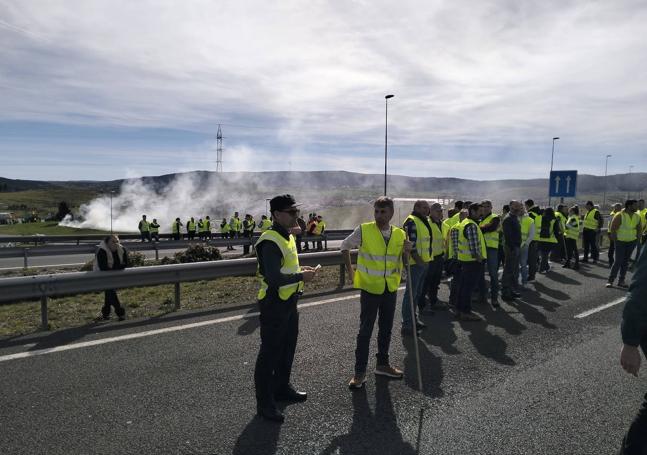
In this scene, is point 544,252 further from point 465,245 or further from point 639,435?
point 639,435

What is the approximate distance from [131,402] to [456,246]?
5274 mm

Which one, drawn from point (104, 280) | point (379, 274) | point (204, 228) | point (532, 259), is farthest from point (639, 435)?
point (204, 228)

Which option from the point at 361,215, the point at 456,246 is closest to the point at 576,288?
the point at 456,246

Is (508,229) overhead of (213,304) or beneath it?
overhead

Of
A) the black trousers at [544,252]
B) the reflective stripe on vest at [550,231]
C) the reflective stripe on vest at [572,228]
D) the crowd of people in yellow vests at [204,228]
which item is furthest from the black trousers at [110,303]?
the crowd of people in yellow vests at [204,228]

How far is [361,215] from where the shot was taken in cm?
5334

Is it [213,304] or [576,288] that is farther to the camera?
[576,288]

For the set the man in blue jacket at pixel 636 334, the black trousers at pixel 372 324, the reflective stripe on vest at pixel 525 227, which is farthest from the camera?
the reflective stripe on vest at pixel 525 227

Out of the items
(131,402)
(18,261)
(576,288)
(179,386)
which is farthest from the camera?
(18,261)

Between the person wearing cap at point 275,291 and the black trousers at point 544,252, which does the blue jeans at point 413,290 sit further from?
the black trousers at point 544,252

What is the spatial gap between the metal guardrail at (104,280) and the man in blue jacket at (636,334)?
407 centimetres

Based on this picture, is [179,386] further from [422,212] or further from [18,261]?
[18,261]

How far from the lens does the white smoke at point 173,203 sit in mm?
57841

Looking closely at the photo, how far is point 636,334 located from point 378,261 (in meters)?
2.30
